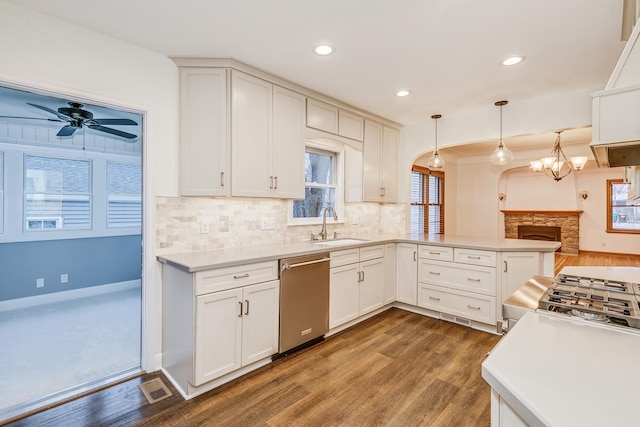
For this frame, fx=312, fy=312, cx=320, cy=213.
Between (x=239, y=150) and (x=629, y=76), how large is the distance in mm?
2338

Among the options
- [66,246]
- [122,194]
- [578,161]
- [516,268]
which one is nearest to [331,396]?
[516,268]

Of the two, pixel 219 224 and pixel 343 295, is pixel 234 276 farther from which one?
pixel 343 295

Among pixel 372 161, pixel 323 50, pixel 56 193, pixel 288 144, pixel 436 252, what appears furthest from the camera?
pixel 56 193

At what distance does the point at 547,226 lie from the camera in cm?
846

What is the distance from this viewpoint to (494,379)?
32.7 inches

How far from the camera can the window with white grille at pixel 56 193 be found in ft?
13.4

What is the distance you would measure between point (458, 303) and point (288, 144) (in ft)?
8.31

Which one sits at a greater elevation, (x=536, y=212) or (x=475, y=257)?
(x=536, y=212)

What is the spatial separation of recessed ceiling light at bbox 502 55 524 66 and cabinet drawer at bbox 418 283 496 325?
2.23 metres

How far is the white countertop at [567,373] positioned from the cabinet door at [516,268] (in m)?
2.25

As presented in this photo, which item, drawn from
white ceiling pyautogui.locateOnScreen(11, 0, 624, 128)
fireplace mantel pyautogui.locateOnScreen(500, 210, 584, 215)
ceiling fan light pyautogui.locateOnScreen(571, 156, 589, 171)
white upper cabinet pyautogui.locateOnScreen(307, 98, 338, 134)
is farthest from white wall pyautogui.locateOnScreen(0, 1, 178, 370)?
fireplace mantel pyautogui.locateOnScreen(500, 210, 584, 215)

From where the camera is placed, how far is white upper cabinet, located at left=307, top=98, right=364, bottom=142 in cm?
327

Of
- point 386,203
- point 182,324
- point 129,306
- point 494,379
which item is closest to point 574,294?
point 494,379

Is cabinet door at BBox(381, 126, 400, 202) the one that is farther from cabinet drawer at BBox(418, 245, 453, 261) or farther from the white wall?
the white wall
